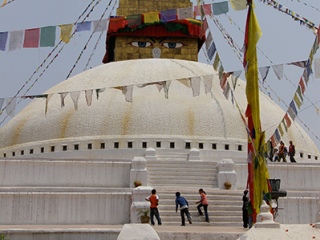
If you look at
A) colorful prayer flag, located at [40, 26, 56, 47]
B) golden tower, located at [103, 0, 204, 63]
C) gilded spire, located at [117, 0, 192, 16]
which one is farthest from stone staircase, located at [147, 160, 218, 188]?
gilded spire, located at [117, 0, 192, 16]

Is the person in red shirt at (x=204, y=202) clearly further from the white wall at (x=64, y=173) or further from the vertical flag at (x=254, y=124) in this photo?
the white wall at (x=64, y=173)

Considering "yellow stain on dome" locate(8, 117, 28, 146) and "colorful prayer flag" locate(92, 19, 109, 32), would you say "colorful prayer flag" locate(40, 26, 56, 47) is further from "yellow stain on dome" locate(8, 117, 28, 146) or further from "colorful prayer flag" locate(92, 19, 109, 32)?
"yellow stain on dome" locate(8, 117, 28, 146)

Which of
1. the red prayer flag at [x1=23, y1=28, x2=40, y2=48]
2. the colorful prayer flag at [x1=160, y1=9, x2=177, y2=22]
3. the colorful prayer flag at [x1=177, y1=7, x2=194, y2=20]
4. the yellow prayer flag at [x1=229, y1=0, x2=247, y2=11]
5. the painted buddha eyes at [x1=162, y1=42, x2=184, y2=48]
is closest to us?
the yellow prayer flag at [x1=229, y1=0, x2=247, y2=11]

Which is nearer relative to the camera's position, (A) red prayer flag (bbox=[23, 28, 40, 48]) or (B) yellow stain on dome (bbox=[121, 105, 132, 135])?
(A) red prayer flag (bbox=[23, 28, 40, 48])

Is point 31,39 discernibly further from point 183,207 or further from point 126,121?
point 126,121

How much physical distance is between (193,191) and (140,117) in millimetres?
6522

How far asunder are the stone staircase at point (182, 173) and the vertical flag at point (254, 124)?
5.45 metres

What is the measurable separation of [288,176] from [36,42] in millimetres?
8130

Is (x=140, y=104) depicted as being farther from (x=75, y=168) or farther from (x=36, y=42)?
(x=36, y=42)

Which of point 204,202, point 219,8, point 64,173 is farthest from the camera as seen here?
point 64,173

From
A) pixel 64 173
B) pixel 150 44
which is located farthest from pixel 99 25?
pixel 150 44

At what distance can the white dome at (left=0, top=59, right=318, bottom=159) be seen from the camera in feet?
69.9

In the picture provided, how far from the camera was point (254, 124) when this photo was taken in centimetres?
1180

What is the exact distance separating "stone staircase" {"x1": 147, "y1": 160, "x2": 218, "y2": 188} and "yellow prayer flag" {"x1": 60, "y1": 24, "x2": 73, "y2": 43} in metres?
5.09
